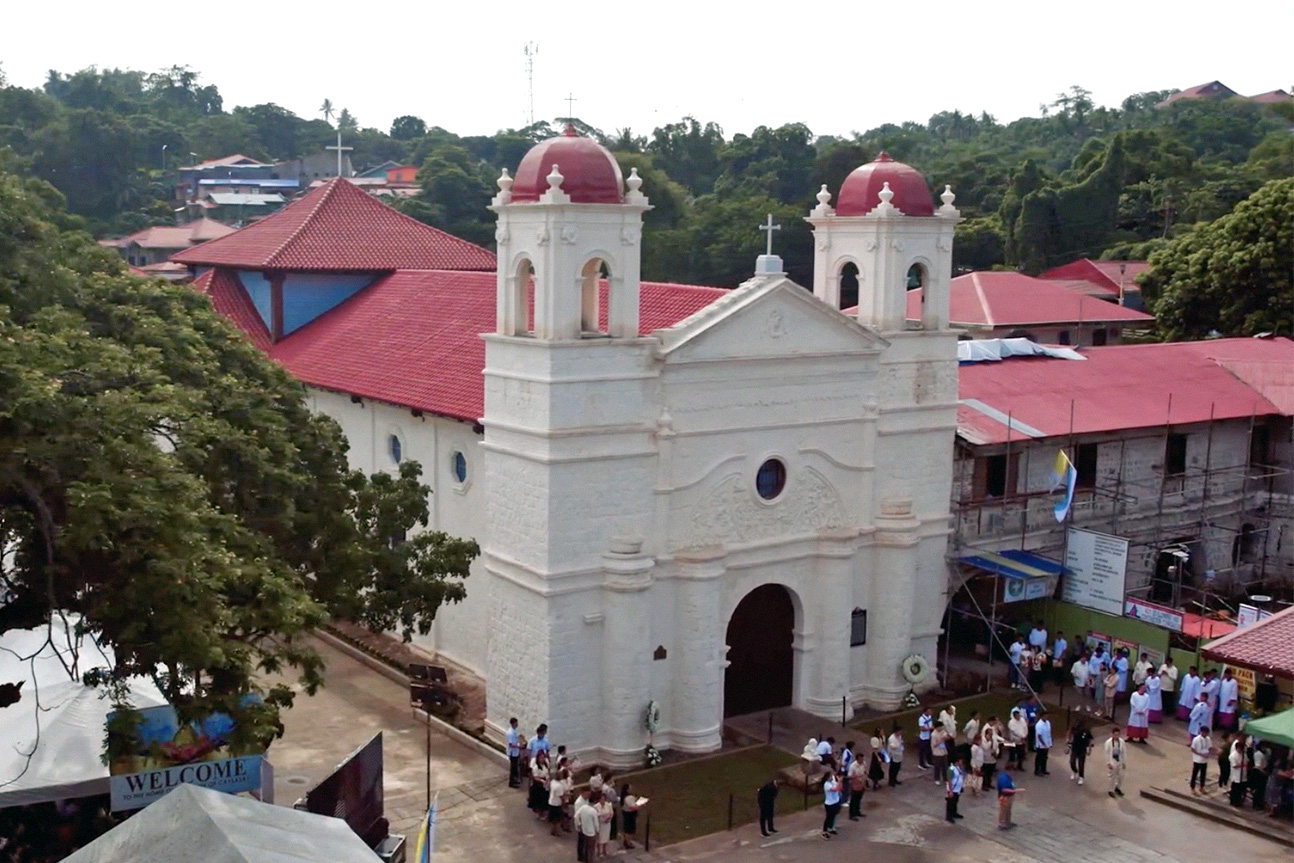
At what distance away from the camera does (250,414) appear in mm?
18766

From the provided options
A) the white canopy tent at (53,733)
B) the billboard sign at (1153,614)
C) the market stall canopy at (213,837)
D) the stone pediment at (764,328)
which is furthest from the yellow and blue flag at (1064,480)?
the market stall canopy at (213,837)

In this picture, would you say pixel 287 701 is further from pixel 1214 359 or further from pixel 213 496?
pixel 1214 359

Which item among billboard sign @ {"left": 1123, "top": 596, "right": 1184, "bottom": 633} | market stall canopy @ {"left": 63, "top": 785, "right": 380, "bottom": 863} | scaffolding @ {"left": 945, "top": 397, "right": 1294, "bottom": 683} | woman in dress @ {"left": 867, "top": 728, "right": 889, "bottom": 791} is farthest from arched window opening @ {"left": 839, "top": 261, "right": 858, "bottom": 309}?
market stall canopy @ {"left": 63, "top": 785, "right": 380, "bottom": 863}

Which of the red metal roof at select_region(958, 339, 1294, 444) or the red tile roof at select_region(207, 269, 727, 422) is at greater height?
the red tile roof at select_region(207, 269, 727, 422)

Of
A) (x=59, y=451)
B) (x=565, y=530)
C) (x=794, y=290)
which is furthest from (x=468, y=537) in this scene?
(x=59, y=451)

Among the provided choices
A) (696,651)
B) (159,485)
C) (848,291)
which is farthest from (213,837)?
(848,291)

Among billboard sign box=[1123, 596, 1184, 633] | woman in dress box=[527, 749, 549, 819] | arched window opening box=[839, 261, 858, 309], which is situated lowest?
woman in dress box=[527, 749, 549, 819]

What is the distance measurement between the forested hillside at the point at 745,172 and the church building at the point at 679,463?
48894 mm

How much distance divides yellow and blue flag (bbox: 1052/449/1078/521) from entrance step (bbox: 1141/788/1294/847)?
7069 mm

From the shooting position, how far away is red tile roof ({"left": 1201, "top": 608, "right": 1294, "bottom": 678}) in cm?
2157

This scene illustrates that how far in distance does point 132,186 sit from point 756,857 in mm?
95407

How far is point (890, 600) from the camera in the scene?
25.6m

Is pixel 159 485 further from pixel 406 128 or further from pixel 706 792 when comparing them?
pixel 406 128

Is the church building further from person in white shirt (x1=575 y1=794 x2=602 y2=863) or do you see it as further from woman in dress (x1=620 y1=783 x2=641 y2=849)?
person in white shirt (x1=575 y1=794 x2=602 y2=863)
